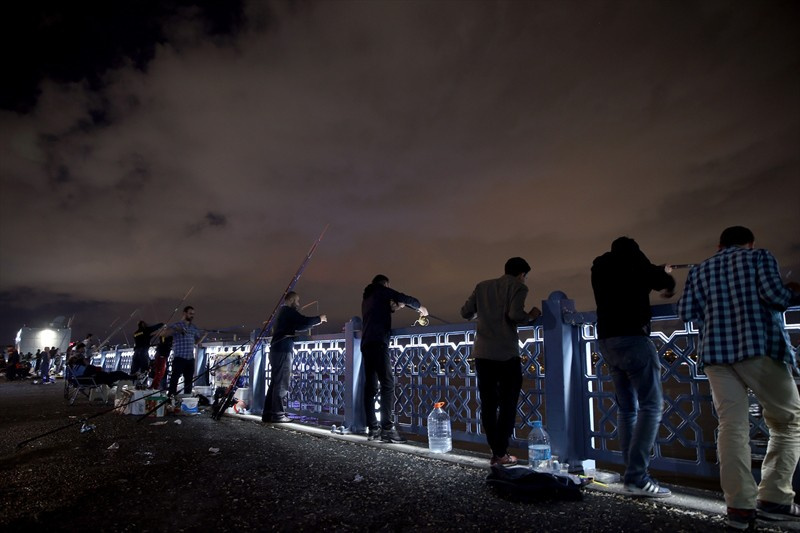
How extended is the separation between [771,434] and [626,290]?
1349 mm

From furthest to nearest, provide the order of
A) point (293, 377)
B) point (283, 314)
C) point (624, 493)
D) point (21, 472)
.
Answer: point (293, 377), point (283, 314), point (21, 472), point (624, 493)

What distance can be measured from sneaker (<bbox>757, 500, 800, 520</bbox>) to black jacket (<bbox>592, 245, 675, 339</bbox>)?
1328 mm

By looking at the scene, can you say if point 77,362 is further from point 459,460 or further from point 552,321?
point 552,321

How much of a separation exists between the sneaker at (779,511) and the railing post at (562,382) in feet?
5.14

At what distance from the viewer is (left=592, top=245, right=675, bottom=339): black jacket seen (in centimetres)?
385

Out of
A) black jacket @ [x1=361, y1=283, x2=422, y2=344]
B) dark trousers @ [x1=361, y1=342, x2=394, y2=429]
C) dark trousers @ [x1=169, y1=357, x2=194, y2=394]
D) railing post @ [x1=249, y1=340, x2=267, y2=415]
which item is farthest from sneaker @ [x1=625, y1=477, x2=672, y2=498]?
dark trousers @ [x1=169, y1=357, x2=194, y2=394]

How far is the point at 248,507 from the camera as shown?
11.2 feet

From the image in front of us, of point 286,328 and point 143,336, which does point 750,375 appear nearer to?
point 286,328

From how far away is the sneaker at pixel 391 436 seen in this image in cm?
616

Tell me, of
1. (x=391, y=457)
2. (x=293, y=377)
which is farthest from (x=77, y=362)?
(x=391, y=457)

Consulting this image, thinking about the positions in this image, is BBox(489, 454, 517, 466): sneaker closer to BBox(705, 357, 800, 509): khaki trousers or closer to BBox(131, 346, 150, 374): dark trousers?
BBox(705, 357, 800, 509): khaki trousers

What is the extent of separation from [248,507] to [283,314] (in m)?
5.35

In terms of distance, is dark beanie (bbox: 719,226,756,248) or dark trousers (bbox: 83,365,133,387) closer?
dark beanie (bbox: 719,226,756,248)

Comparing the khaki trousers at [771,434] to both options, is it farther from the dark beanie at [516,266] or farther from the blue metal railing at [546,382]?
the dark beanie at [516,266]
